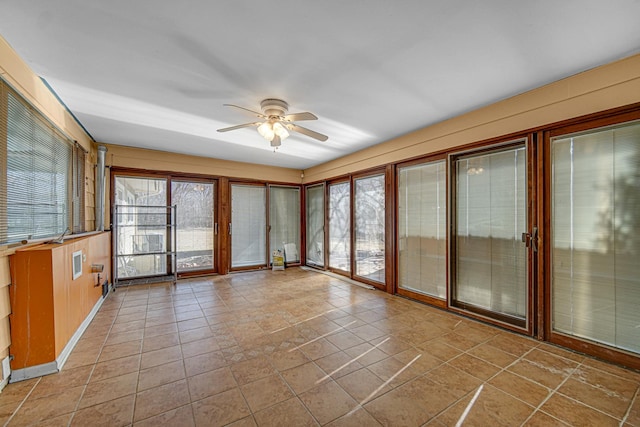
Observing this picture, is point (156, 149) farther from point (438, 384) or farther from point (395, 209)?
point (438, 384)

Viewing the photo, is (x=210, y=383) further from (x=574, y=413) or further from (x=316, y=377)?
(x=574, y=413)

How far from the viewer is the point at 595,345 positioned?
242cm

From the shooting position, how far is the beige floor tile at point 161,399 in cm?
176

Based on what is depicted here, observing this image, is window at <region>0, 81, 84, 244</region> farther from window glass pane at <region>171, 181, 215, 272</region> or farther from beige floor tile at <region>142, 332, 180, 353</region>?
window glass pane at <region>171, 181, 215, 272</region>

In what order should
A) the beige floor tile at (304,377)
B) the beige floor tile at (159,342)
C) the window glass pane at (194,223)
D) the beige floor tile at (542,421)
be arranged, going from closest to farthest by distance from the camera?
the beige floor tile at (542,421) < the beige floor tile at (304,377) < the beige floor tile at (159,342) < the window glass pane at (194,223)

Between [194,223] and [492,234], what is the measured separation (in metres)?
5.32

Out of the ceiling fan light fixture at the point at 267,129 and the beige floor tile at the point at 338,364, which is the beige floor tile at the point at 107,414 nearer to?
the beige floor tile at the point at 338,364

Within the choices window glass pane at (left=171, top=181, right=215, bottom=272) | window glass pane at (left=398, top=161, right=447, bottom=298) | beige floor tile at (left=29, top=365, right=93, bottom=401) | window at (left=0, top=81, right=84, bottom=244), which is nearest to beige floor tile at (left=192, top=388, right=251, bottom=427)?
beige floor tile at (left=29, top=365, right=93, bottom=401)

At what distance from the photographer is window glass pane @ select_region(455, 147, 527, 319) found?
294 cm

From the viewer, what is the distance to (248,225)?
6.31 metres

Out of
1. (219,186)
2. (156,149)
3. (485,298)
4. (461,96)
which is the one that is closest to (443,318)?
(485,298)

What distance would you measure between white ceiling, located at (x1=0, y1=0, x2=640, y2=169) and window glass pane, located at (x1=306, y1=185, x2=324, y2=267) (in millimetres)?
3306

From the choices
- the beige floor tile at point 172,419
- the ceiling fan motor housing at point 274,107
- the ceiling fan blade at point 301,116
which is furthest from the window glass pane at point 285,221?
the beige floor tile at point 172,419

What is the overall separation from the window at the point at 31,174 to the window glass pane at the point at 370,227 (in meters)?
4.38
